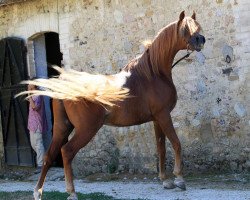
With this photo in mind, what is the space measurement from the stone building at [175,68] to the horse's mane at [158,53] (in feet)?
5.40

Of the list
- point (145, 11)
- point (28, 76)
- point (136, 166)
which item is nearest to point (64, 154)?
point (136, 166)

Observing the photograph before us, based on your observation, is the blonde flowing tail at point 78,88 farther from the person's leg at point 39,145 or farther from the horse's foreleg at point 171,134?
the person's leg at point 39,145

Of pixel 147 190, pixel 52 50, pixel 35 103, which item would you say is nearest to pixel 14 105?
pixel 35 103

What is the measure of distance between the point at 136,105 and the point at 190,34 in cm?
118

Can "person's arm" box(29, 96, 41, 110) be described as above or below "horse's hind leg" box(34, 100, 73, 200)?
above

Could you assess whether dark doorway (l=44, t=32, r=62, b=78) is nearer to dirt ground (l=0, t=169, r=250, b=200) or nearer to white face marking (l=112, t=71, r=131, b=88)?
dirt ground (l=0, t=169, r=250, b=200)

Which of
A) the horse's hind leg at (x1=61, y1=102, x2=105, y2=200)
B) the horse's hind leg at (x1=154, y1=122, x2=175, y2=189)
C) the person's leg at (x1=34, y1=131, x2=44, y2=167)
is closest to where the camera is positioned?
the horse's hind leg at (x1=61, y1=102, x2=105, y2=200)

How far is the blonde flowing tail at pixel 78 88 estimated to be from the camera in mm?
6008

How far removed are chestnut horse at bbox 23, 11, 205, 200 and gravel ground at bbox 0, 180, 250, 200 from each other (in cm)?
28

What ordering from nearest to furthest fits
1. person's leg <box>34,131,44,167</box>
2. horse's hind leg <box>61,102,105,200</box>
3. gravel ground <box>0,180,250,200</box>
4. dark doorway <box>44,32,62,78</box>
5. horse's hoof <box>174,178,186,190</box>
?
A: horse's hind leg <box>61,102,105,200</box>, gravel ground <box>0,180,250,200</box>, horse's hoof <box>174,178,186,190</box>, person's leg <box>34,131,44,167</box>, dark doorway <box>44,32,62,78</box>

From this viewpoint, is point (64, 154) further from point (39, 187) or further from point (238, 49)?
point (238, 49)

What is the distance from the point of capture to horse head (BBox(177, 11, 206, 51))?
661cm

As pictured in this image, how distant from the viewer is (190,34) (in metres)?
6.64

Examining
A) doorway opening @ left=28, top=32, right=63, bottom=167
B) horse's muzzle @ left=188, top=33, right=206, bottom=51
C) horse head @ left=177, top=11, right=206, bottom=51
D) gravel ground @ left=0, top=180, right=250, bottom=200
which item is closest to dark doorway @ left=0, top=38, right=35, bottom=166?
doorway opening @ left=28, top=32, right=63, bottom=167
